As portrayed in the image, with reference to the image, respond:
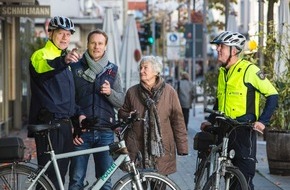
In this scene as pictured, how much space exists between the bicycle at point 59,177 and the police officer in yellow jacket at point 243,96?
941mm

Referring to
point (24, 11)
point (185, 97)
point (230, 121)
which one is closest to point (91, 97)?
point (230, 121)

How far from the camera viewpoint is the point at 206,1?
34.4m

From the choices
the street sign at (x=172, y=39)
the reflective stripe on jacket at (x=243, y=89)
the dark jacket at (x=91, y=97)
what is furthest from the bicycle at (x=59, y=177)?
the street sign at (x=172, y=39)

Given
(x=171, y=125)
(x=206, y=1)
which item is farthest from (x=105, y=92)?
(x=206, y=1)

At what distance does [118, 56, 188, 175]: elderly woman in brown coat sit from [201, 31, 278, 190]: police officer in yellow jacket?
400 millimetres

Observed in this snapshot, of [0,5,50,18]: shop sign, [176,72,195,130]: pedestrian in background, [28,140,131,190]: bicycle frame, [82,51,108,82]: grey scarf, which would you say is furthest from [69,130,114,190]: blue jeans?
[176,72,195,130]: pedestrian in background

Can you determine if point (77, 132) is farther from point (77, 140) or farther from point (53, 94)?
point (53, 94)

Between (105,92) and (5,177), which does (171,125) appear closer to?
(105,92)

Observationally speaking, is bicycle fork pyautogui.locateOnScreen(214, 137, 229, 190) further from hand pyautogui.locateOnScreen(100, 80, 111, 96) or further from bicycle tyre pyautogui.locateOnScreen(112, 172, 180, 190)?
hand pyautogui.locateOnScreen(100, 80, 111, 96)

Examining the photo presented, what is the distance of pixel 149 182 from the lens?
7.07 m

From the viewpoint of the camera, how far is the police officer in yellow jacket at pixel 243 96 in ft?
25.3

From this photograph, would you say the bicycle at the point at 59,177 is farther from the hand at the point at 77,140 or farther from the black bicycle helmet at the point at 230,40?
the black bicycle helmet at the point at 230,40

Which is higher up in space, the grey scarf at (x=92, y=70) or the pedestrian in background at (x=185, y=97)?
the grey scarf at (x=92, y=70)

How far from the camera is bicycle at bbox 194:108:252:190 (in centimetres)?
748
